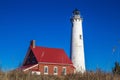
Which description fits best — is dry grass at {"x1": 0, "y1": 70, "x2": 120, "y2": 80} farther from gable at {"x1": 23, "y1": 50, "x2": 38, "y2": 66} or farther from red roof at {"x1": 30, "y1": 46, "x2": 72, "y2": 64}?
gable at {"x1": 23, "y1": 50, "x2": 38, "y2": 66}

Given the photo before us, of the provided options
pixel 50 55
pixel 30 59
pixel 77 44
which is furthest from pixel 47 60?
pixel 77 44

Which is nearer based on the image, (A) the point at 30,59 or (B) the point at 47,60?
(B) the point at 47,60

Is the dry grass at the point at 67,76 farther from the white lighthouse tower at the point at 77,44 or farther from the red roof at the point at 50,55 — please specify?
the white lighthouse tower at the point at 77,44

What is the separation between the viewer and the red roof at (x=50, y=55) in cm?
5612

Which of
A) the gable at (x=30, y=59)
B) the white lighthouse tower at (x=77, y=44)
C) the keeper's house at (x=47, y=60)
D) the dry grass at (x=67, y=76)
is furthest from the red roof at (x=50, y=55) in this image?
the dry grass at (x=67, y=76)

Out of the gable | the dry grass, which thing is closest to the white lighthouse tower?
the gable

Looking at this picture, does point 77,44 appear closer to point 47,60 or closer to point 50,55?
point 50,55

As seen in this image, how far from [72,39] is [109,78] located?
49.0m

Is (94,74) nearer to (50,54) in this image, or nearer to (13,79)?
(13,79)

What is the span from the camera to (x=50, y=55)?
57.7 m

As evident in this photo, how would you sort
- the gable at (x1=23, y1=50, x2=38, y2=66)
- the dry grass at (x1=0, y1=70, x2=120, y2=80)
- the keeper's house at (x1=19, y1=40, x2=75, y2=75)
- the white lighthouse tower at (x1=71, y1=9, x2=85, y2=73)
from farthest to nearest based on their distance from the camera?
the white lighthouse tower at (x1=71, y1=9, x2=85, y2=73) < the gable at (x1=23, y1=50, x2=38, y2=66) < the keeper's house at (x1=19, y1=40, x2=75, y2=75) < the dry grass at (x1=0, y1=70, x2=120, y2=80)

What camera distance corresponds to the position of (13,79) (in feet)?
25.0

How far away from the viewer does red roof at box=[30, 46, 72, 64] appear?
5612 cm

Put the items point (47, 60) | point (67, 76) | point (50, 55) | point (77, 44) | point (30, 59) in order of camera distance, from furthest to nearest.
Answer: point (30, 59), point (50, 55), point (77, 44), point (47, 60), point (67, 76)
